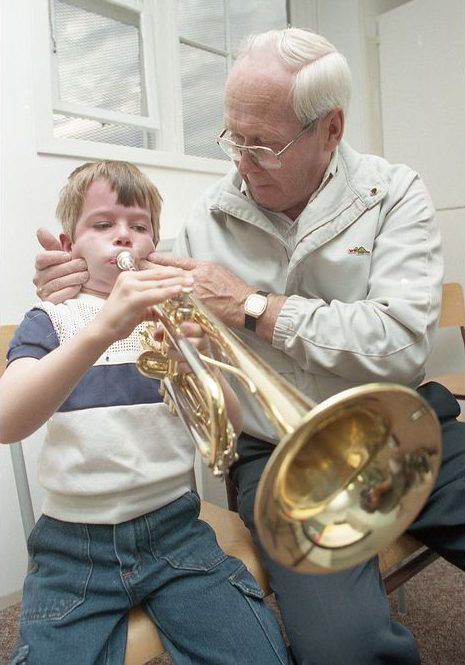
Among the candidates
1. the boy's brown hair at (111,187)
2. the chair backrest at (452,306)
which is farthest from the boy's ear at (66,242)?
the chair backrest at (452,306)

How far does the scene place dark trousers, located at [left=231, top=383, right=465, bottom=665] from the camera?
77cm

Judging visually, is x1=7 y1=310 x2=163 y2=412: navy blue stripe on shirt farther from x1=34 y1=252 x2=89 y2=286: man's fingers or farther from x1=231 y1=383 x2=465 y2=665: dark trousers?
x1=231 y1=383 x2=465 y2=665: dark trousers

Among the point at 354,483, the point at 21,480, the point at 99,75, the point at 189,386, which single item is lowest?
the point at 21,480

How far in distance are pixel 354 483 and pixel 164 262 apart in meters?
0.56

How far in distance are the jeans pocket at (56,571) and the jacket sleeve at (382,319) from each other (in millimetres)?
479

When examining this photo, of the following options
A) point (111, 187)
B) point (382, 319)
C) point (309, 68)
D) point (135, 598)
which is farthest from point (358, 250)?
point (135, 598)

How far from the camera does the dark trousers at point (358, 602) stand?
A: 2.52 feet

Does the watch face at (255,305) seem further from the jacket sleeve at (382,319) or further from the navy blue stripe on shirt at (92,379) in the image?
the navy blue stripe on shirt at (92,379)

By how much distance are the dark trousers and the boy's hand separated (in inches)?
18.4

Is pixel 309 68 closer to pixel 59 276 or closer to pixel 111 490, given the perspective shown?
pixel 59 276

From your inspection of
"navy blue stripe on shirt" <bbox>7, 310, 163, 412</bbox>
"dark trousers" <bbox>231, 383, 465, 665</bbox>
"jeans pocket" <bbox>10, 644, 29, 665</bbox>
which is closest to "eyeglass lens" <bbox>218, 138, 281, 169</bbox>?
"navy blue stripe on shirt" <bbox>7, 310, 163, 412</bbox>

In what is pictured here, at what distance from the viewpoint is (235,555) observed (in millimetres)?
927

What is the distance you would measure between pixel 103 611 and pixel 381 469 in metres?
0.44

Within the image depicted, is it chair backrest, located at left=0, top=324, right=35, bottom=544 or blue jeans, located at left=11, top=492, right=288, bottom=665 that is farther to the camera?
→ chair backrest, located at left=0, top=324, right=35, bottom=544
